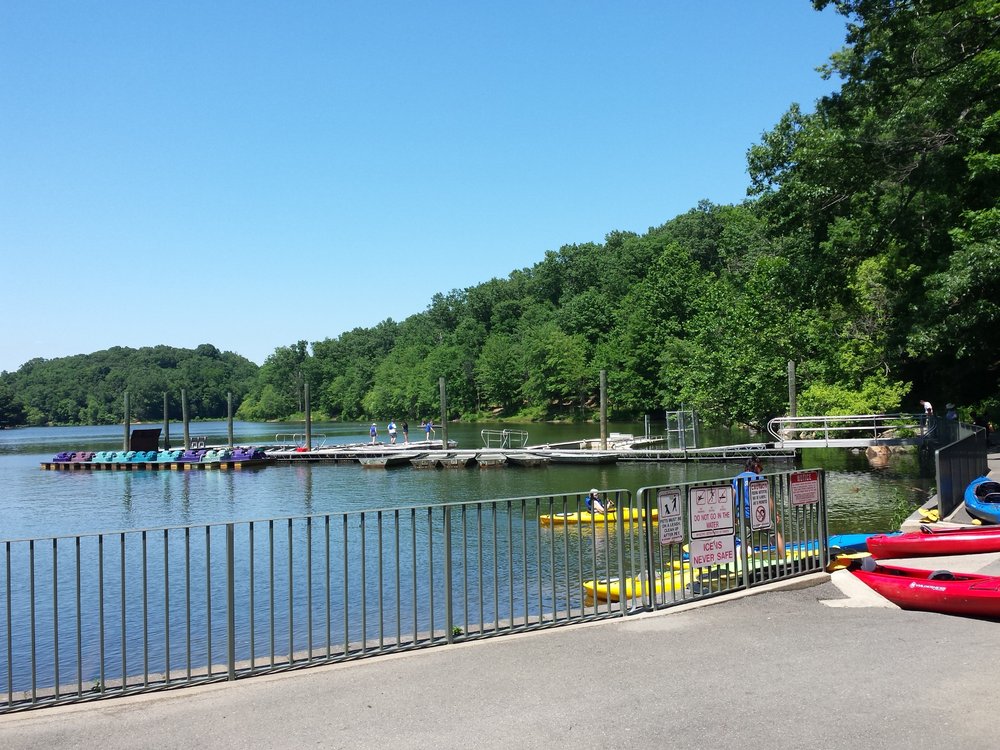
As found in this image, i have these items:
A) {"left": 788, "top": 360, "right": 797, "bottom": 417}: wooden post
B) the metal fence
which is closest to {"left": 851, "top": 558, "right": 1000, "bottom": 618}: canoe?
the metal fence

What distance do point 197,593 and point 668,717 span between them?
594 inches

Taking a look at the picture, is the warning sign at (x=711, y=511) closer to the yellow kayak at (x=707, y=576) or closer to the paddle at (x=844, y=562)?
the yellow kayak at (x=707, y=576)

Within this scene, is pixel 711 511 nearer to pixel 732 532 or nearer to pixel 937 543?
pixel 732 532

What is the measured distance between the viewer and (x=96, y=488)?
156 ft

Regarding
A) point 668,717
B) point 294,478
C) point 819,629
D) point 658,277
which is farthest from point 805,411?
point 658,277

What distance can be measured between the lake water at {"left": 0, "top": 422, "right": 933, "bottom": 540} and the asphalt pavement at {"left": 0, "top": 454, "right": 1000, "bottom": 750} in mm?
15600

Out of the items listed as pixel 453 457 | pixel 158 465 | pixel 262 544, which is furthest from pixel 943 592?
pixel 158 465

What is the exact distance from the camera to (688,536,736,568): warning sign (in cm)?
948

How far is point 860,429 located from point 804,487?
983 inches

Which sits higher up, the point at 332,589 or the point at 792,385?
the point at 792,385

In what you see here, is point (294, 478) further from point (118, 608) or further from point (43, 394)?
point (43, 394)

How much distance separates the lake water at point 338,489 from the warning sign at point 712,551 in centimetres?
1388

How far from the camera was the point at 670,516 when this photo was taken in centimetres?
913

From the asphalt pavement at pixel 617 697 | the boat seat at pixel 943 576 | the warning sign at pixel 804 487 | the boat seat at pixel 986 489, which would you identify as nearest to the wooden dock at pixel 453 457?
the boat seat at pixel 986 489
